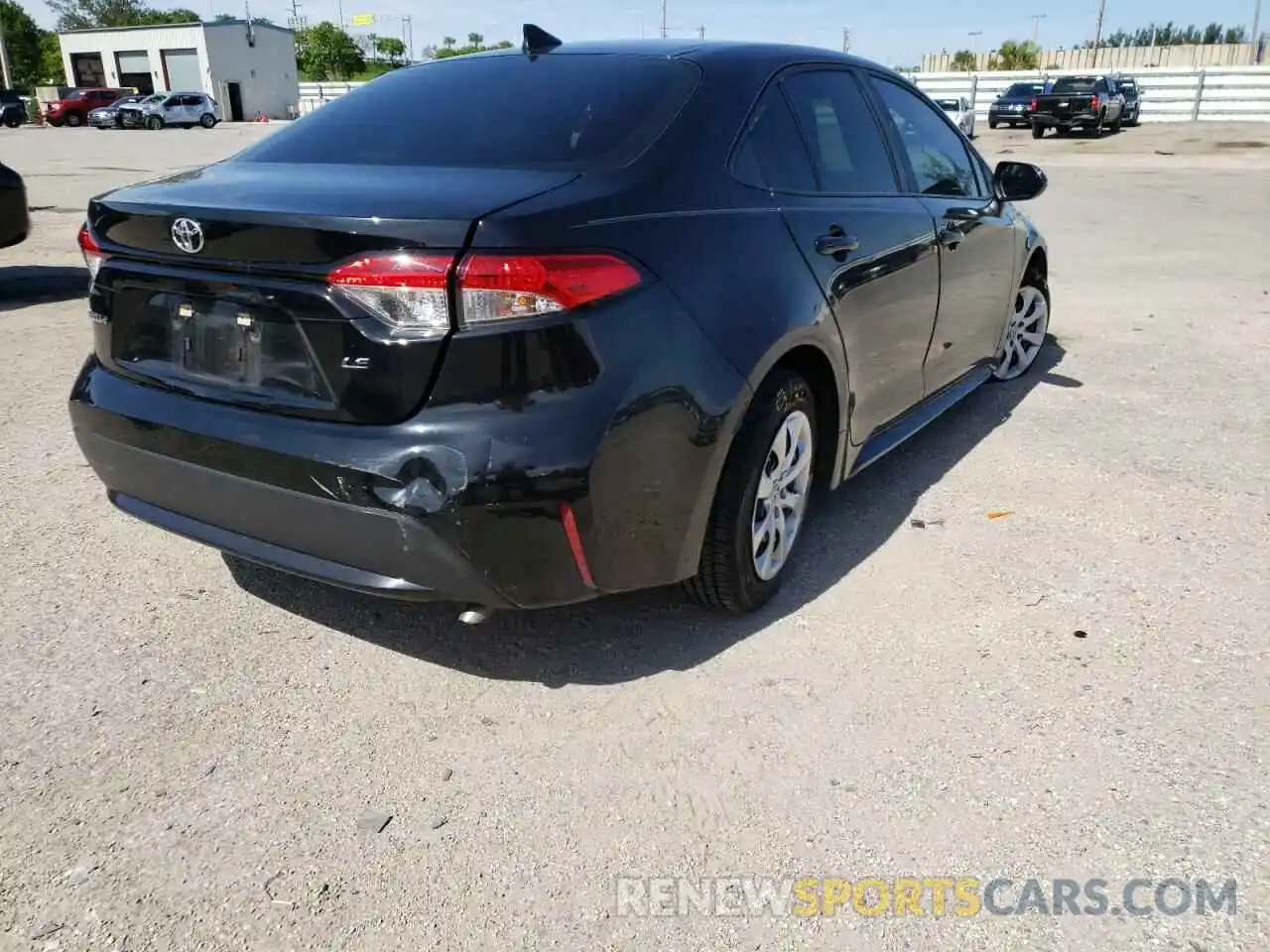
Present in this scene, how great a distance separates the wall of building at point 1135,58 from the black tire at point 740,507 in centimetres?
6881

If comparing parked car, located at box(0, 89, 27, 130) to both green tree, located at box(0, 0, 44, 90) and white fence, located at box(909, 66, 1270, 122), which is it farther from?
white fence, located at box(909, 66, 1270, 122)

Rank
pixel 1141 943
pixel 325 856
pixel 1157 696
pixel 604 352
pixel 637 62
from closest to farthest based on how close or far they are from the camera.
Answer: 1. pixel 1141 943
2. pixel 325 856
3. pixel 604 352
4. pixel 1157 696
5. pixel 637 62

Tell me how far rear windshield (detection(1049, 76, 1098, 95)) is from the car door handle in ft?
102

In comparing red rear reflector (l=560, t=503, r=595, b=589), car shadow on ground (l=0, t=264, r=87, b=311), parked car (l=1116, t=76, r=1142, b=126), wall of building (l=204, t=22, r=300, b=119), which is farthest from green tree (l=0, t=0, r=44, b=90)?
red rear reflector (l=560, t=503, r=595, b=589)

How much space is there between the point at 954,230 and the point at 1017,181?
1.00m

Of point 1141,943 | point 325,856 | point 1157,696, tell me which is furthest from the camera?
point 1157,696

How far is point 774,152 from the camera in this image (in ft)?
10.1

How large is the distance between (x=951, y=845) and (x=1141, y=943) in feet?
1.30

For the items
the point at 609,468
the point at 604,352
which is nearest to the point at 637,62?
the point at 604,352

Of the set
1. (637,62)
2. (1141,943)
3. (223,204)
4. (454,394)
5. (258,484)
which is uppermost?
(637,62)

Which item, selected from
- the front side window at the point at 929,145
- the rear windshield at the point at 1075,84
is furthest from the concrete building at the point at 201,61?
the front side window at the point at 929,145

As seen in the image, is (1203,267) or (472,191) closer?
(472,191)

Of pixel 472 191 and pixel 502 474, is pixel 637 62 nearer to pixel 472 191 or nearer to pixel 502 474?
pixel 472 191

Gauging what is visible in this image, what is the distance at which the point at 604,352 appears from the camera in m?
2.31
